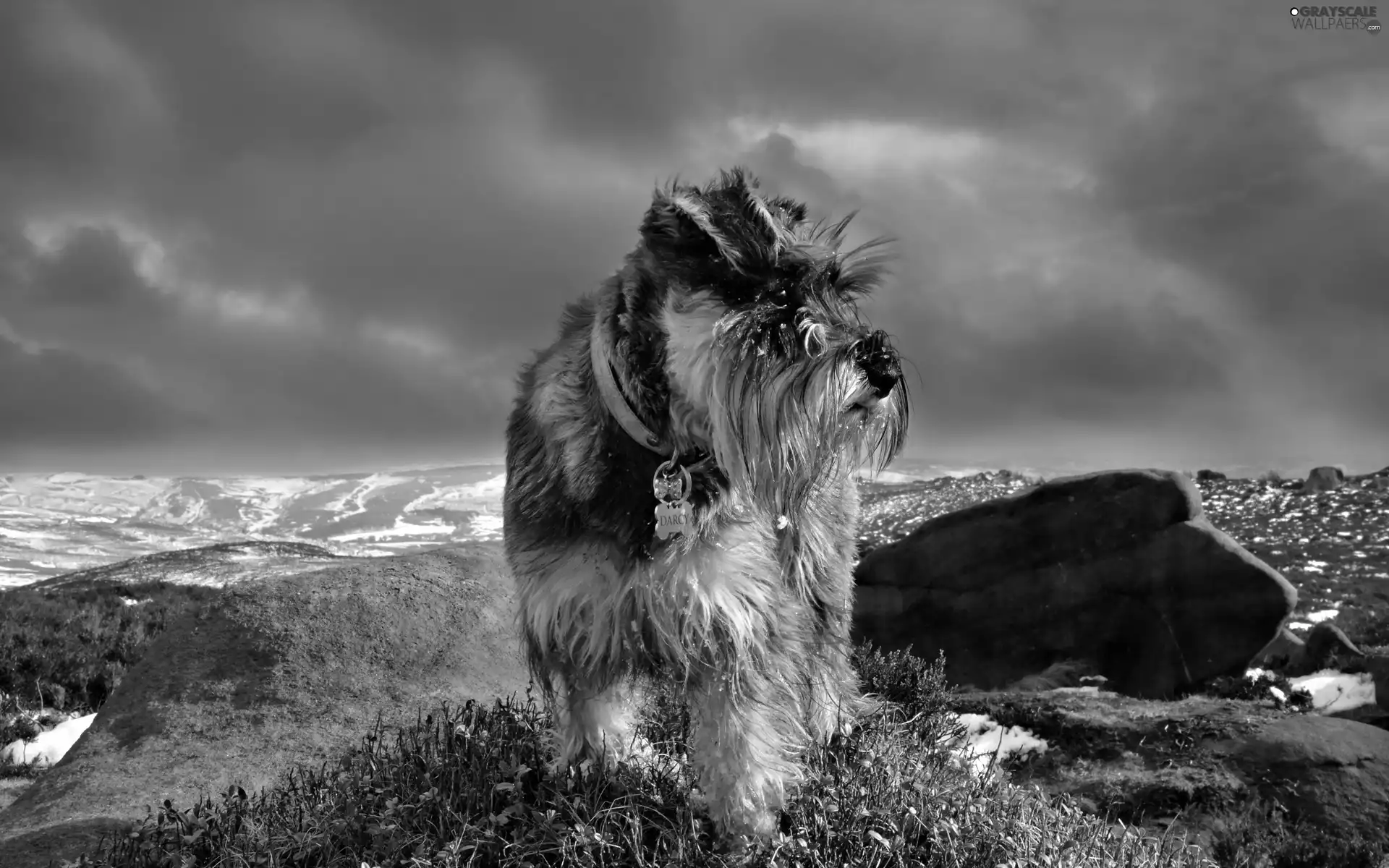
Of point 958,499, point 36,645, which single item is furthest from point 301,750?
point 958,499

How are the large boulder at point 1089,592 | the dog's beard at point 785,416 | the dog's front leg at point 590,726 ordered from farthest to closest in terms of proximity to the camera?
the large boulder at point 1089,592, the dog's front leg at point 590,726, the dog's beard at point 785,416

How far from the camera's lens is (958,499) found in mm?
44656

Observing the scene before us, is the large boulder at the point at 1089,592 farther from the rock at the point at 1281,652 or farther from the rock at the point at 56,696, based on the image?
the rock at the point at 56,696

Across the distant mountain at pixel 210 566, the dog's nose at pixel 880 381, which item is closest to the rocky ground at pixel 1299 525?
the dog's nose at pixel 880 381

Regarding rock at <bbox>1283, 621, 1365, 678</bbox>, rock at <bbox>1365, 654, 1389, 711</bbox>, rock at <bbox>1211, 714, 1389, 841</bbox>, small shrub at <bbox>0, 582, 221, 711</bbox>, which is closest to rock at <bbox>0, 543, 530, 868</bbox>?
small shrub at <bbox>0, 582, 221, 711</bbox>

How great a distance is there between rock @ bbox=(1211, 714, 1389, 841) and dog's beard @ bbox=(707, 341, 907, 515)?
217 inches

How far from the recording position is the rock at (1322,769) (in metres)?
8.13

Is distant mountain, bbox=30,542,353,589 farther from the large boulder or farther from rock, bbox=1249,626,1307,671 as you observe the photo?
rock, bbox=1249,626,1307,671

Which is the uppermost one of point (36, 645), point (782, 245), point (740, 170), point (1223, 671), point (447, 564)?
point (740, 170)

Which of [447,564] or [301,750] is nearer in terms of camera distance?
[301,750]

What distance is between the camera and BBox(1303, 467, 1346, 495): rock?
140 feet

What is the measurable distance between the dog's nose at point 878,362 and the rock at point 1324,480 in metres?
44.1

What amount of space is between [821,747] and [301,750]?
4.56 metres

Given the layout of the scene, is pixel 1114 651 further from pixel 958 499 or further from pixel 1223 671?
pixel 958 499
